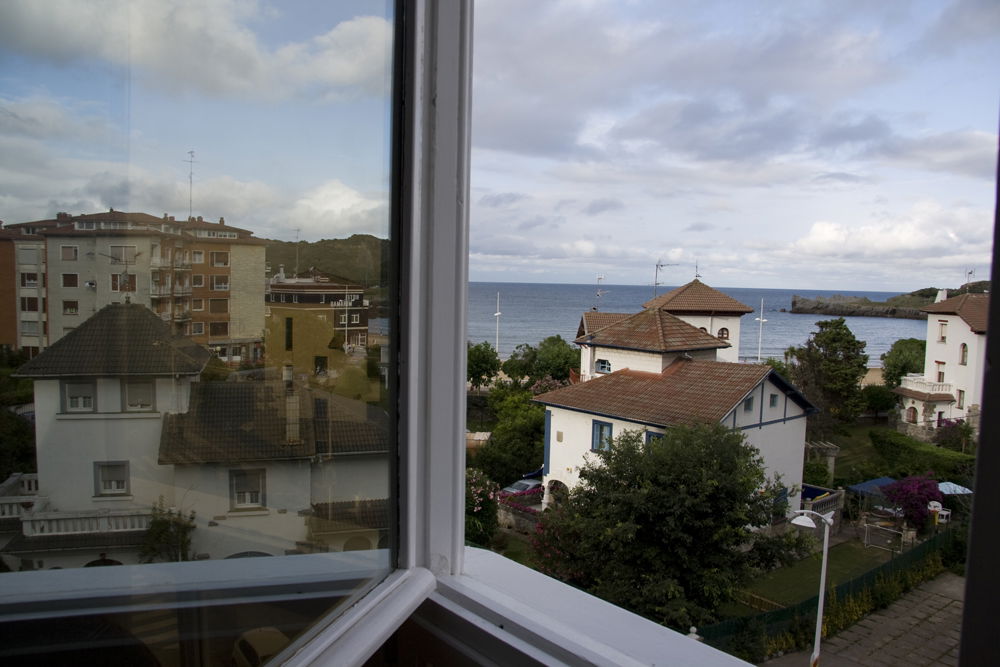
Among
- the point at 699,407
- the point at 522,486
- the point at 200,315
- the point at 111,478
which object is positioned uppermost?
the point at 200,315

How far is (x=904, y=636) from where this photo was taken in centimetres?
93

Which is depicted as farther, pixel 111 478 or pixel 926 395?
pixel 926 395

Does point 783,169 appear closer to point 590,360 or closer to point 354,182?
point 354,182

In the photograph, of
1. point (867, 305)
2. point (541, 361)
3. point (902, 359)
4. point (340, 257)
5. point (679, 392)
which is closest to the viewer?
point (340, 257)

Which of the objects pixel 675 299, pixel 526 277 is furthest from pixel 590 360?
pixel 526 277

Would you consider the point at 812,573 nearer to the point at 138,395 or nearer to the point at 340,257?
the point at 340,257

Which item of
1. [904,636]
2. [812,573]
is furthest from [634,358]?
[904,636]

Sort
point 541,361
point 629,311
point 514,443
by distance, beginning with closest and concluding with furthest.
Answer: point 629,311
point 514,443
point 541,361

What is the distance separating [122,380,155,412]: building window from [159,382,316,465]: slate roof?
17mm

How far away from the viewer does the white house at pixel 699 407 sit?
3.07 meters

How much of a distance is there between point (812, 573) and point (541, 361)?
2.43m

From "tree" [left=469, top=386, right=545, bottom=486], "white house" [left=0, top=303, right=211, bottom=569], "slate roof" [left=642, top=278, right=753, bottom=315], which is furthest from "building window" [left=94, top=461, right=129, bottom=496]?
"tree" [left=469, top=386, right=545, bottom=486]

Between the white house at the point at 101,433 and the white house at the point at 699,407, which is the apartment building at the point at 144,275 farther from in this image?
the white house at the point at 699,407

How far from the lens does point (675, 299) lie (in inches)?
126
